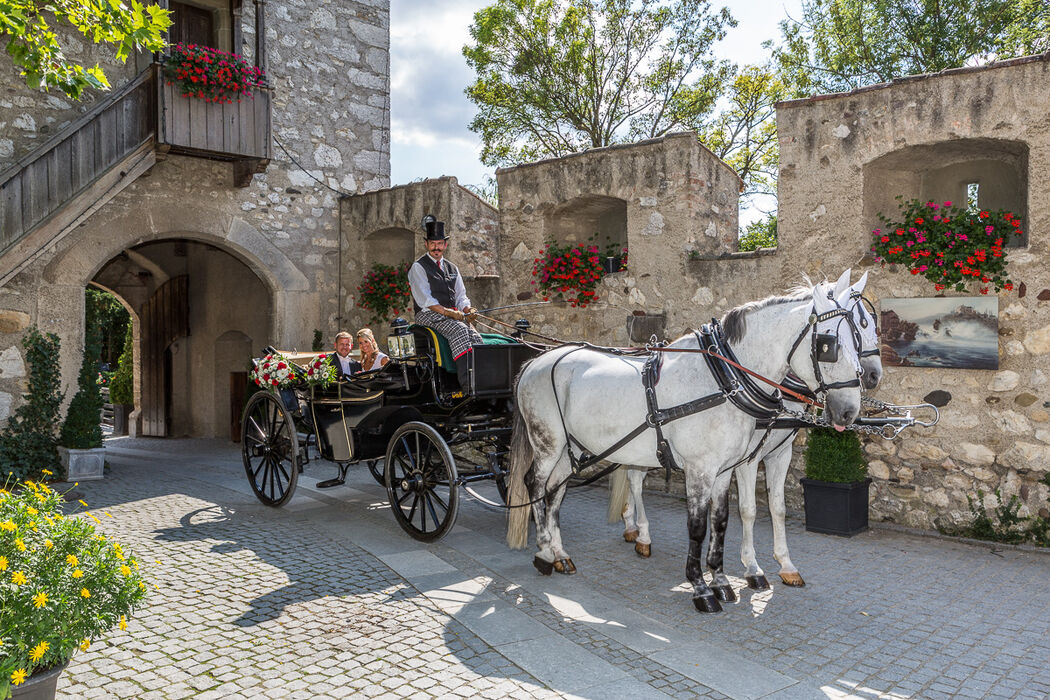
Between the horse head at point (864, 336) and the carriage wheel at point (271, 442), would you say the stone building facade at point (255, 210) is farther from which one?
the horse head at point (864, 336)

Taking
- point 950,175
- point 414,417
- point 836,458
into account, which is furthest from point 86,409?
point 950,175

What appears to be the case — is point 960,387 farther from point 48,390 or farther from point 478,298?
point 48,390

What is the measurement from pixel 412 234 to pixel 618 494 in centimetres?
660

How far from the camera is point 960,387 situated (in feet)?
21.2

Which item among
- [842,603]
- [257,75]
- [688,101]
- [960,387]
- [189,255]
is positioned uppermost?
[688,101]

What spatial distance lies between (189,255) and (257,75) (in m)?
5.78

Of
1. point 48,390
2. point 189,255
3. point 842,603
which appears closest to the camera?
point 842,603

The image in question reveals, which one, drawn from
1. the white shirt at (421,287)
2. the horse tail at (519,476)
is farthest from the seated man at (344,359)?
the horse tail at (519,476)

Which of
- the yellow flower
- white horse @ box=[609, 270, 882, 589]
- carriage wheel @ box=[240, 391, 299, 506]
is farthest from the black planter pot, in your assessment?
the yellow flower

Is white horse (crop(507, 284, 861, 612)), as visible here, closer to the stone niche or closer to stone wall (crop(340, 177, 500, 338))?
the stone niche

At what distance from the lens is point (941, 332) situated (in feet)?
21.4

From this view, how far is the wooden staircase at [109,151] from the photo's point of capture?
27.4 ft

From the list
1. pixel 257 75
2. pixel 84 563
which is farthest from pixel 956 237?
pixel 257 75

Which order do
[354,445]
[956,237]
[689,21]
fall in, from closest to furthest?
[956,237] → [354,445] → [689,21]
